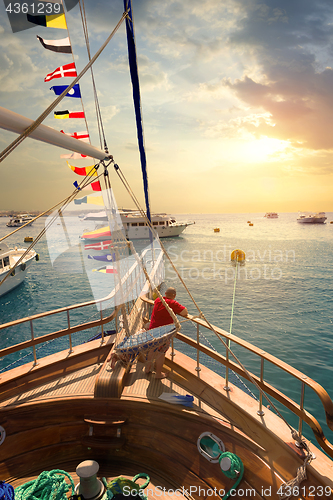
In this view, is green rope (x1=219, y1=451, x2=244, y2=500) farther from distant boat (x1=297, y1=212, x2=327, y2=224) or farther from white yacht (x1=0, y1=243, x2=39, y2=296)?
distant boat (x1=297, y1=212, x2=327, y2=224)

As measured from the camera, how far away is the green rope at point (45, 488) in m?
2.67

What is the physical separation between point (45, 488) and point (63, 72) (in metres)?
6.38

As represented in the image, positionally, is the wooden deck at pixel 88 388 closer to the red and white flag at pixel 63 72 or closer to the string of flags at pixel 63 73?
the string of flags at pixel 63 73

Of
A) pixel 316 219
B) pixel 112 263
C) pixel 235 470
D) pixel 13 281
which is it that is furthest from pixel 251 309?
pixel 316 219

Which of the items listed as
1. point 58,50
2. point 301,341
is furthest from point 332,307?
Answer: point 58,50

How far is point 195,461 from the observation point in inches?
117

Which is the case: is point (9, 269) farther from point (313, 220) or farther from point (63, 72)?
point (313, 220)

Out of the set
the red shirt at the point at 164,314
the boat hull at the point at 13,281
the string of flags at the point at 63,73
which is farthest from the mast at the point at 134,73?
the boat hull at the point at 13,281

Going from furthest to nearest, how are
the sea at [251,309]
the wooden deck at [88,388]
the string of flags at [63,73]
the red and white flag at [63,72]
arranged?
the sea at [251,309], the red and white flag at [63,72], the wooden deck at [88,388], the string of flags at [63,73]

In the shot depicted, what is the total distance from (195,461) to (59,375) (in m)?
2.47

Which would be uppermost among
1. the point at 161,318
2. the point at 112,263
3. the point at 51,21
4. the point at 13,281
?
the point at 51,21

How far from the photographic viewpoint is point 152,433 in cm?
331

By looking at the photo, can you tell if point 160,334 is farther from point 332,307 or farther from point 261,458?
point 332,307

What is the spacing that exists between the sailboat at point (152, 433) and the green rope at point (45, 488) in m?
0.01
